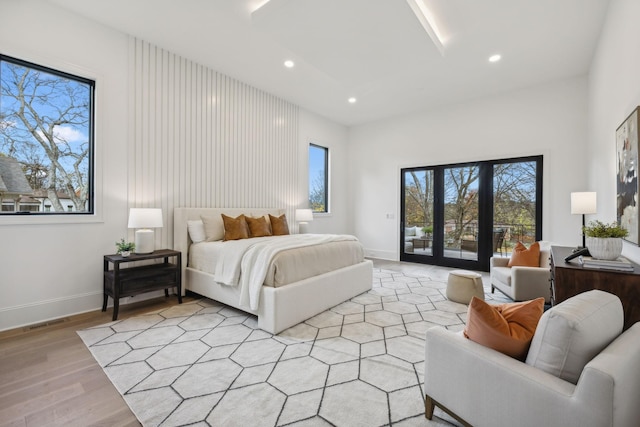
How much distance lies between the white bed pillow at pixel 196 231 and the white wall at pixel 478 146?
3900 mm

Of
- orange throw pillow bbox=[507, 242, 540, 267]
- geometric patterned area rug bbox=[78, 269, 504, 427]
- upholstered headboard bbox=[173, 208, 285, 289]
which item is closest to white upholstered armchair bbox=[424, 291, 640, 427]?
geometric patterned area rug bbox=[78, 269, 504, 427]

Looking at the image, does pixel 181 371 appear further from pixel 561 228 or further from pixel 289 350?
pixel 561 228

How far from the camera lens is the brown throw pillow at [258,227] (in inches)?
161

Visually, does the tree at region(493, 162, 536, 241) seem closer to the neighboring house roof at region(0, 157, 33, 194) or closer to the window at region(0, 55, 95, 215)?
the window at region(0, 55, 95, 215)

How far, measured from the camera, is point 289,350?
2291 millimetres

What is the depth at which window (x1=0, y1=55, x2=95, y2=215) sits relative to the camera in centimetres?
267

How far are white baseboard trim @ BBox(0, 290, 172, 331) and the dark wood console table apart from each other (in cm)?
423

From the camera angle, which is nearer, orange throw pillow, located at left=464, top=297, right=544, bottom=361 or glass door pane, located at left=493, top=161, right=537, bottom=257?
orange throw pillow, located at left=464, top=297, right=544, bottom=361

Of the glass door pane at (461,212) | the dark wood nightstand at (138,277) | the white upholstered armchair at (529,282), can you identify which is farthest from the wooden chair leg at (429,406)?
the glass door pane at (461,212)

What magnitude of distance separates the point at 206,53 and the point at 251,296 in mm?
3160

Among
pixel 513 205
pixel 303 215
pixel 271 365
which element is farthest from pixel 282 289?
pixel 513 205

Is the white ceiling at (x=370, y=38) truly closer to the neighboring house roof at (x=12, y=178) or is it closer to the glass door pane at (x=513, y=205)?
the glass door pane at (x=513, y=205)

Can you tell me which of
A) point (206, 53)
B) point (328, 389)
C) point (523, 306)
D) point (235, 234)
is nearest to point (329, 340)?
point (328, 389)

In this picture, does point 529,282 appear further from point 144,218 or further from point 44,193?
point 44,193
